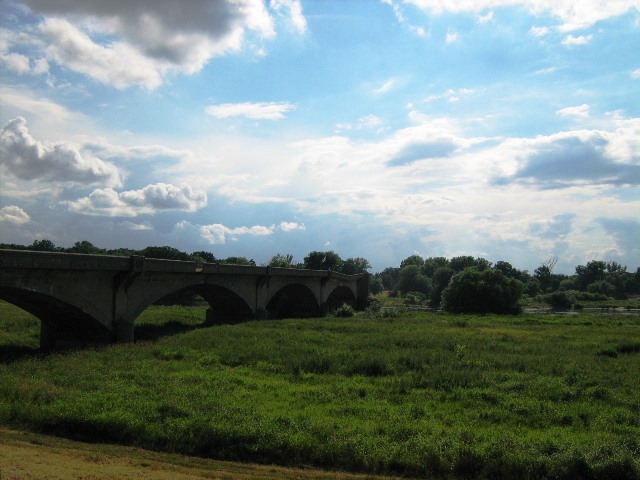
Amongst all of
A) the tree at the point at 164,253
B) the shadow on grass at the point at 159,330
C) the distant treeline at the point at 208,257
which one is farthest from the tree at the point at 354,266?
the shadow on grass at the point at 159,330

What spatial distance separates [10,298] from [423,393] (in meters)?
15.8

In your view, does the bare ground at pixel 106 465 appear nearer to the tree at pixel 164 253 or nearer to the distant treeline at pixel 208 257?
the distant treeline at pixel 208 257

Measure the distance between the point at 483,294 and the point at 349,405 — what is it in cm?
5596

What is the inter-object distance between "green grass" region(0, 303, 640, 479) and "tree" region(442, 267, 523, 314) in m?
42.1

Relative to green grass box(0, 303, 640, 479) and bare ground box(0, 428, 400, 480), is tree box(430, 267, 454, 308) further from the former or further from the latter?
bare ground box(0, 428, 400, 480)

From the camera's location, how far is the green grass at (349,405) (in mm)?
10117

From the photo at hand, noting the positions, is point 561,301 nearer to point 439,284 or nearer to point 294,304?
point 439,284

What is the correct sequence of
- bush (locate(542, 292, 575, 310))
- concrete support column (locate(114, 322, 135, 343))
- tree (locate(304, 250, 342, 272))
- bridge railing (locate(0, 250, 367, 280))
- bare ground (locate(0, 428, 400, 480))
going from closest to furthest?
bare ground (locate(0, 428, 400, 480))
bridge railing (locate(0, 250, 367, 280))
concrete support column (locate(114, 322, 135, 343))
bush (locate(542, 292, 575, 310))
tree (locate(304, 250, 342, 272))

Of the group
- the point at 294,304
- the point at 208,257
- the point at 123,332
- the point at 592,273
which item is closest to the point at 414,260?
the point at 592,273

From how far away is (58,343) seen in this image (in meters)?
23.6

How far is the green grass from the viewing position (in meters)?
10.1

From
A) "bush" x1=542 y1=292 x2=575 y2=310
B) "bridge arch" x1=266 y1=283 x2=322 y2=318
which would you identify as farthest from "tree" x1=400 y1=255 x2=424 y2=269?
"bridge arch" x1=266 y1=283 x2=322 y2=318

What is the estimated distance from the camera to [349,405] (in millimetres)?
13578

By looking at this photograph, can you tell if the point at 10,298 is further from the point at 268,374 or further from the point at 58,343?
the point at 268,374
